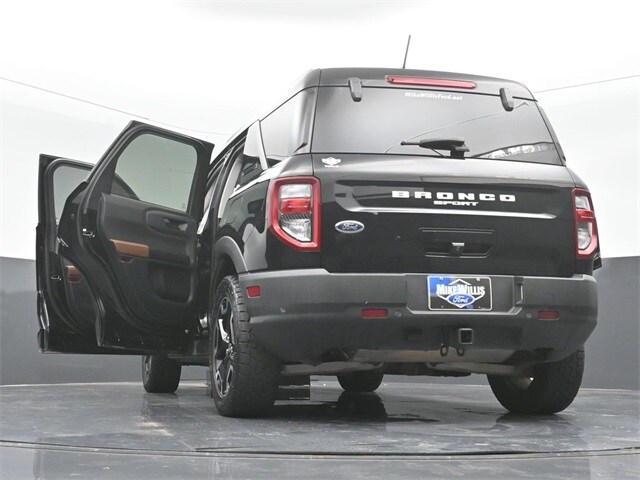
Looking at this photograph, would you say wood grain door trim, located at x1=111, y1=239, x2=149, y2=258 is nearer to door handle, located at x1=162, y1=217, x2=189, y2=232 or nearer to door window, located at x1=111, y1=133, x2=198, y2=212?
door handle, located at x1=162, y1=217, x2=189, y2=232

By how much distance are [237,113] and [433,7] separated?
300 centimetres

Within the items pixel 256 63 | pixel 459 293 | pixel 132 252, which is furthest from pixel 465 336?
pixel 256 63

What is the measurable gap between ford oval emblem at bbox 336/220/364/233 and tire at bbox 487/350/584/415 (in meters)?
1.67

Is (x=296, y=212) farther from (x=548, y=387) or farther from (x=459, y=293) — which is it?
(x=548, y=387)

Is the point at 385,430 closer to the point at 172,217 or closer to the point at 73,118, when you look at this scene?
the point at 172,217

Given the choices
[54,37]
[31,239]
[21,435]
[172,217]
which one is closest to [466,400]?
[172,217]

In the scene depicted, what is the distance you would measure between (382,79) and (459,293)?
1.39 m

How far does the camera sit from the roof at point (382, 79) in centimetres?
570

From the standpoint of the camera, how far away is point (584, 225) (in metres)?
5.62

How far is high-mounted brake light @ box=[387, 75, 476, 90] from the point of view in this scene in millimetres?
5773

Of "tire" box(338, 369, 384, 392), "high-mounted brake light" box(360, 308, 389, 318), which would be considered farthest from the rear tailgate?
"tire" box(338, 369, 384, 392)

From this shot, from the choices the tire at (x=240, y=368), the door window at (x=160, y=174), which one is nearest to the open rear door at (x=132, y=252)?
the tire at (x=240, y=368)

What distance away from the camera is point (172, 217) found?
7055 millimetres

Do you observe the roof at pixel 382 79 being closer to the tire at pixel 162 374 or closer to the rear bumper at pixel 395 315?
the rear bumper at pixel 395 315
